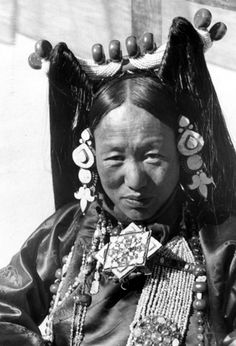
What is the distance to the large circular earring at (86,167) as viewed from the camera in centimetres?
226

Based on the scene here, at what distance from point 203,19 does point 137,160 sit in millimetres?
402

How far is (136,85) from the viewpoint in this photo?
2.16 meters

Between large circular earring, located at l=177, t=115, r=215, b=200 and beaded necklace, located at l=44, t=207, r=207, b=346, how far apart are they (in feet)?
0.45

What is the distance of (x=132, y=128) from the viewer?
2107mm

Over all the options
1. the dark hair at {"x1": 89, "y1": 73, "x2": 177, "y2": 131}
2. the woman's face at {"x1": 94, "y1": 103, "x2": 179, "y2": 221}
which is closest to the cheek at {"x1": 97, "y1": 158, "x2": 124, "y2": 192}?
the woman's face at {"x1": 94, "y1": 103, "x2": 179, "y2": 221}

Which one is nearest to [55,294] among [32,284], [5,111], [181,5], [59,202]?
[32,284]

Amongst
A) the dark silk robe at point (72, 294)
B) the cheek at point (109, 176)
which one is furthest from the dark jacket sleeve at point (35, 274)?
the cheek at point (109, 176)

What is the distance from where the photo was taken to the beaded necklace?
203cm

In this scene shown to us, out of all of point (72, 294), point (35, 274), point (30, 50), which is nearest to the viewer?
point (72, 294)

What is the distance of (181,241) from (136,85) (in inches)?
16.8

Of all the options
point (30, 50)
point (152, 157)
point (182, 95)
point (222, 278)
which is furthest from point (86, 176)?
point (30, 50)

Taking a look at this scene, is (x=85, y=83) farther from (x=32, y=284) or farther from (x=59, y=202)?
(x=32, y=284)

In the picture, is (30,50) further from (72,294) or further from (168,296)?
(168,296)

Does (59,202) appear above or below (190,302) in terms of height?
above
